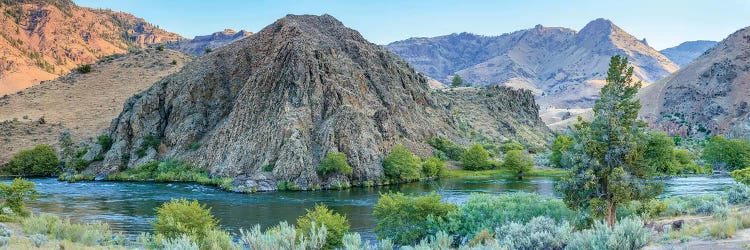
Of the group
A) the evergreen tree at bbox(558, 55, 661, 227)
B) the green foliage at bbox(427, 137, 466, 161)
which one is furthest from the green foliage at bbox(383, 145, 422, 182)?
the evergreen tree at bbox(558, 55, 661, 227)

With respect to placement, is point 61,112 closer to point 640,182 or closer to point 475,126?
point 475,126

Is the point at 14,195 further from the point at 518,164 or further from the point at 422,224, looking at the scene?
the point at 518,164

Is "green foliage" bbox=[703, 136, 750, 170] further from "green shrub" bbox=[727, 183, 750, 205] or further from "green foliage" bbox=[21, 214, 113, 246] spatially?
"green foliage" bbox=[21, 214, 113, 246]

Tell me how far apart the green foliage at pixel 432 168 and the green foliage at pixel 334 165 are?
16.4 meters

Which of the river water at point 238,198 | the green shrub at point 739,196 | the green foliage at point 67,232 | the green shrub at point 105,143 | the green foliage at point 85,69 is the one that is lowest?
the river water at point 238,198

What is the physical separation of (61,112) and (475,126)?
330ft

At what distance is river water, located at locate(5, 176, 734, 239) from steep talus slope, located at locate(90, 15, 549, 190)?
7.58 m

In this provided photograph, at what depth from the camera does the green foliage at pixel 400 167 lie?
278 feet

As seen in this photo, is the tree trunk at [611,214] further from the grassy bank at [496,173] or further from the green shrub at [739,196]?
the grassy bank at [496,173]

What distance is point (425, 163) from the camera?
3607 inches

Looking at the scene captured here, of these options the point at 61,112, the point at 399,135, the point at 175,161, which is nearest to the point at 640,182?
the point at 399,135

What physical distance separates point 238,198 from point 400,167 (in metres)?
27.9

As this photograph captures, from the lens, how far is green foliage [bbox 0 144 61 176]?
95875 millimetres

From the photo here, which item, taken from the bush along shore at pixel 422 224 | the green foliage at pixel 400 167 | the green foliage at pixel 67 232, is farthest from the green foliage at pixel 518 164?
the green foliage at pixel 67 232
